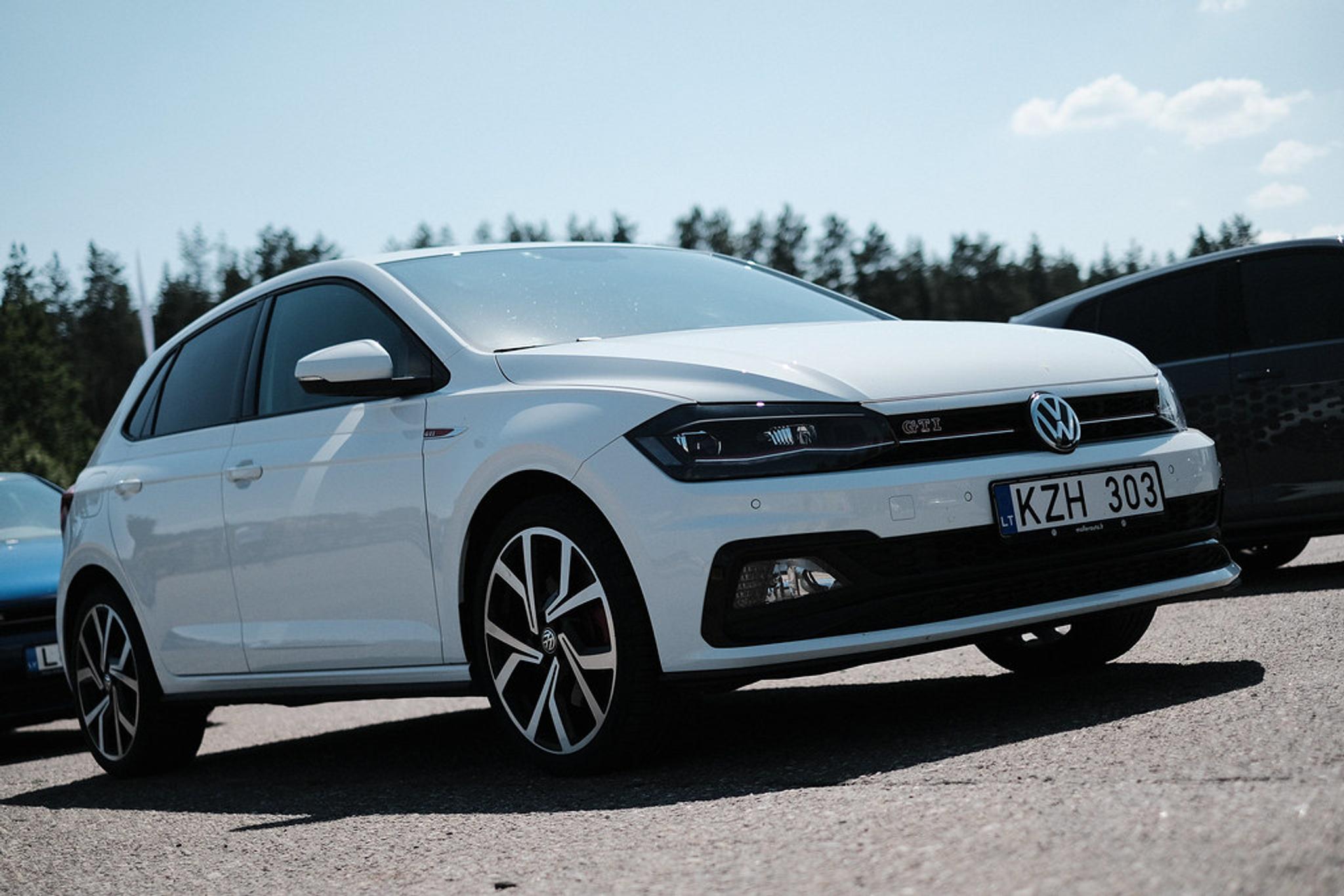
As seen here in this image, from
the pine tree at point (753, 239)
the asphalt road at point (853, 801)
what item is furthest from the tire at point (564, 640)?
the pine tree at point (753, 239)

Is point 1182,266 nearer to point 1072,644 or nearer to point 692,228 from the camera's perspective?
point 1072,644

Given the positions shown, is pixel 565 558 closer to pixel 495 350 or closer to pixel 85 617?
pixel 495 350

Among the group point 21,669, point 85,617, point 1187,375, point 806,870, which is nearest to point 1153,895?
point 806,870

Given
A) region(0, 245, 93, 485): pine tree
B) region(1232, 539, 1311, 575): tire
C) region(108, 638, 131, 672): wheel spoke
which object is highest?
region(0, 245, 93, 485): pine tree

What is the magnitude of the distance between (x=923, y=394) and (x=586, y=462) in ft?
2.99

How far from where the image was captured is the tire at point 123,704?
647cm

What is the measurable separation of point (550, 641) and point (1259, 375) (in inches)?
193

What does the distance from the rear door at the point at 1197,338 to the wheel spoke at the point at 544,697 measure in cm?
467

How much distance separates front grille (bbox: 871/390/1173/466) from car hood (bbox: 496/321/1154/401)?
0.06 metres

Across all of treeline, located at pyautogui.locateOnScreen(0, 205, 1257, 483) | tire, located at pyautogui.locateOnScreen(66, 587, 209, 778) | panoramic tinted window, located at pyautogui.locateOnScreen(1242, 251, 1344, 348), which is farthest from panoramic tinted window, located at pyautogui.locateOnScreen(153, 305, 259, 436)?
treeline, located at pyautogui.locateOnScreen(0, 205, 1257, 483)

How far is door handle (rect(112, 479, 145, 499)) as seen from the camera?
644 centimetres

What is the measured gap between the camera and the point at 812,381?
4.27 metres

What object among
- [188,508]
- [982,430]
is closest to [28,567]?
[188,508]

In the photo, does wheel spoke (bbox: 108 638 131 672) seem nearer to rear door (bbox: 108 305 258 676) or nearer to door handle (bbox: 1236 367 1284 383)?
rear door (bbox: 108 305 258 676)
